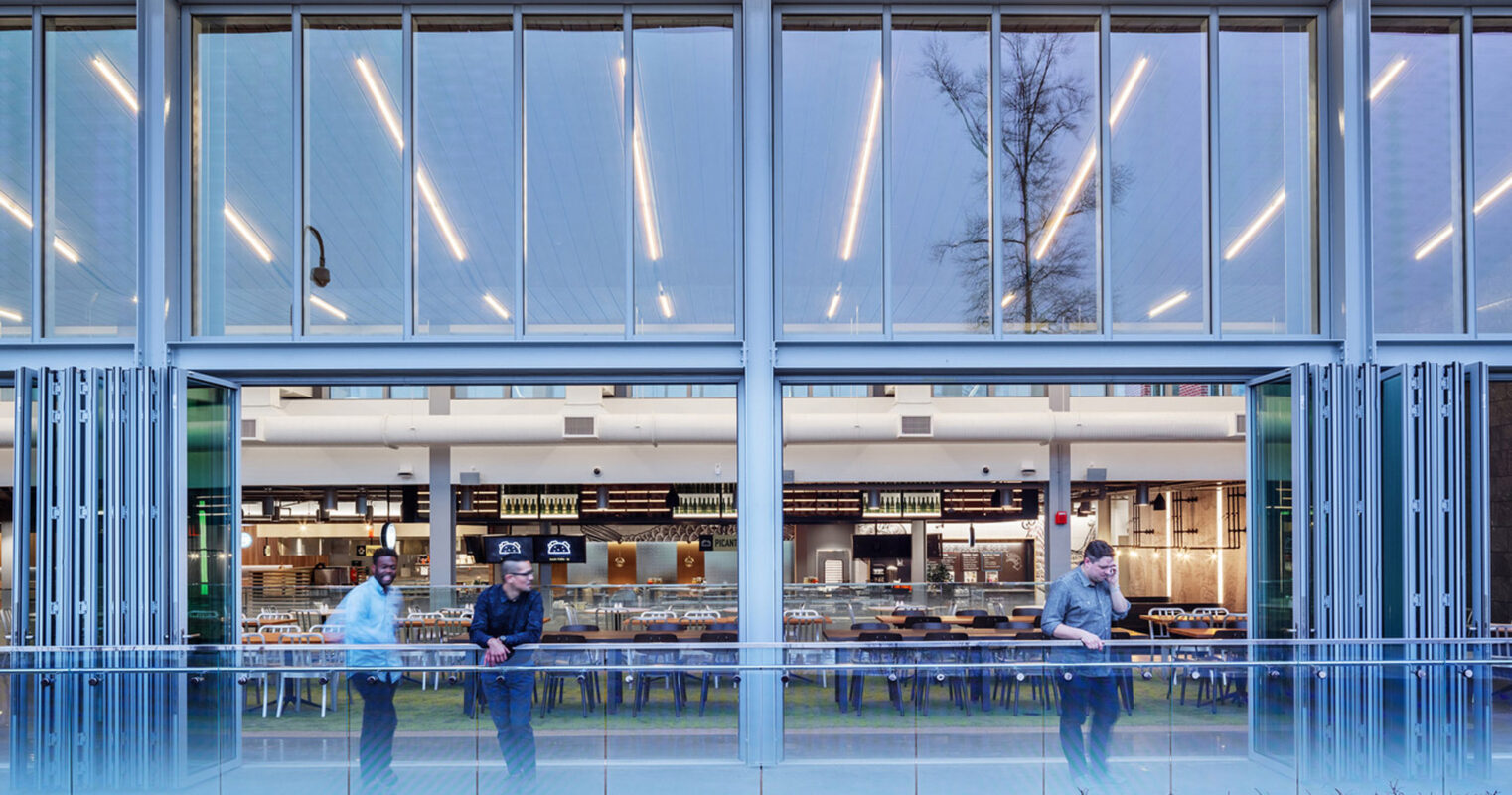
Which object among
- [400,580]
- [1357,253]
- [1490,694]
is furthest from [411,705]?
[400,580]

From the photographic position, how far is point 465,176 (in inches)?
343

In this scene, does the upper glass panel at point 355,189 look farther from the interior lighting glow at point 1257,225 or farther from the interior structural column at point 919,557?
the interior structural column at point 919,557

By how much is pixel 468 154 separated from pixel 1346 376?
6.01 m

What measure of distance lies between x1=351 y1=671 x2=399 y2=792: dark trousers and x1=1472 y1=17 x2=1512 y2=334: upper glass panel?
734 centimetres

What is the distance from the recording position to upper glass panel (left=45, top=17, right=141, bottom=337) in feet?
28.1

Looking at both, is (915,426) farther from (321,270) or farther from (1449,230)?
(321,270)

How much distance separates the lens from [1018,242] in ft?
28.4

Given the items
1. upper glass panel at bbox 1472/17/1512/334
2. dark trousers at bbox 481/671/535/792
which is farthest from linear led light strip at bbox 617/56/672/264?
upper glass panel at bbox 1472/17/1512/334

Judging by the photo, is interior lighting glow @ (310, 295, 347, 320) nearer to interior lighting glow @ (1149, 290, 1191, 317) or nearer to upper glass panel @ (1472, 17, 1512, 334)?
interior lighting glow @ (1149, 290, 1191, 317)

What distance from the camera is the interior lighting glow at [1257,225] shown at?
8.67m

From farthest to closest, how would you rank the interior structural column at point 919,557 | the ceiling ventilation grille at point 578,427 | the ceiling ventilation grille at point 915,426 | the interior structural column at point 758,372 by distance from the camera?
1. the interior structural column at point 919,557
2. the ceiling ventilation grille at point 915,426
3. the ceiling ventilation grille at point 578,427
4. the interior structural column at point 758,372

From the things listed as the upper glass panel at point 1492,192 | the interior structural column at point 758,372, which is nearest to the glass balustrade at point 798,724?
the interior structural column at point 758,372

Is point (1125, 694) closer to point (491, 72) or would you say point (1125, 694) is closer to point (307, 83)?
point (491, 72)

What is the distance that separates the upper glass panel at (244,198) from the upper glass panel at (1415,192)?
734cm
